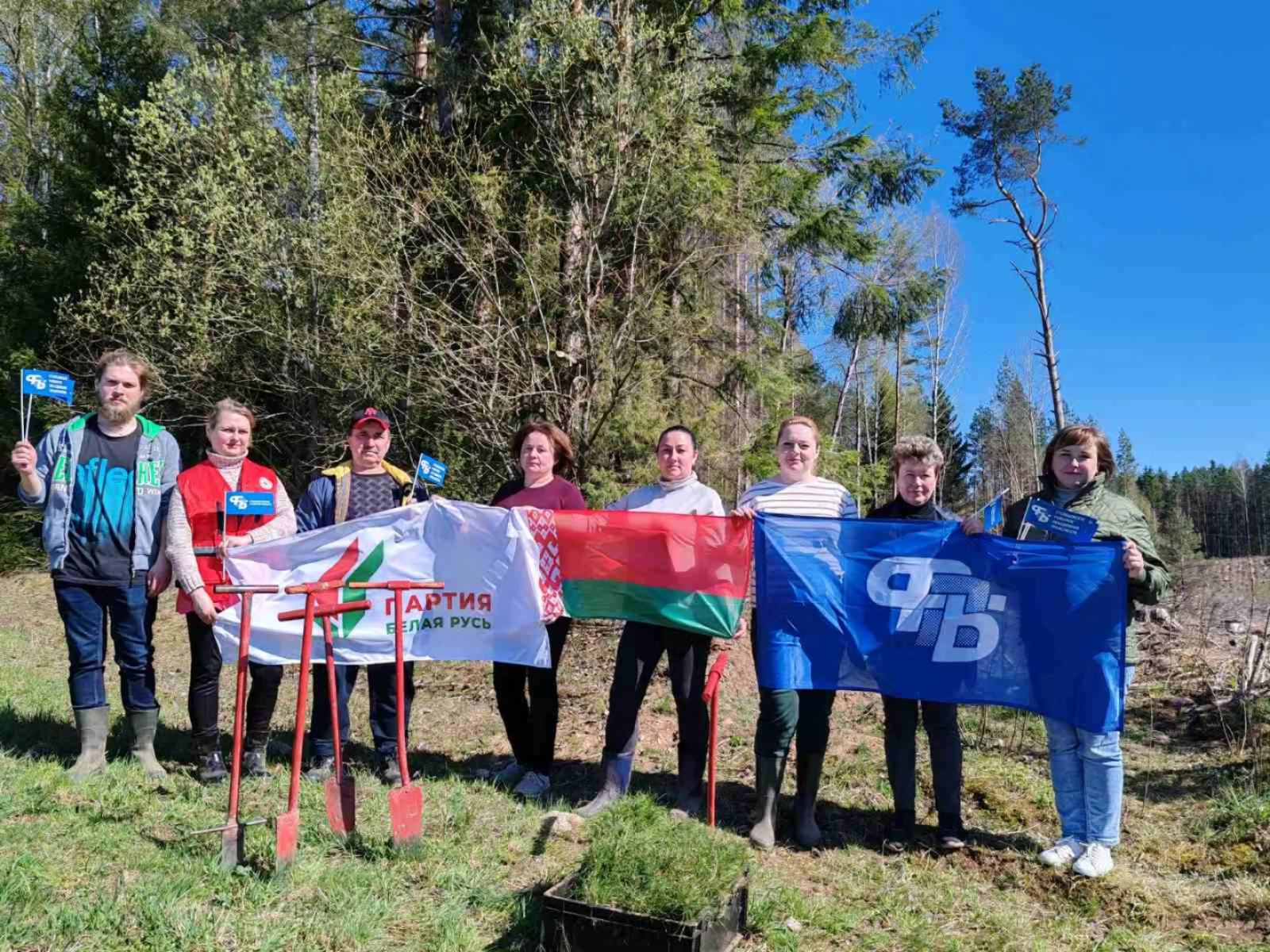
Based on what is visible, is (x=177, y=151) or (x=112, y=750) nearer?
(x=112, y=750)

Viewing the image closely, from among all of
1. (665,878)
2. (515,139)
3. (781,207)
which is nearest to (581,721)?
(665,878)

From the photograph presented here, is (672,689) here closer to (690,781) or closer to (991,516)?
(690,781)

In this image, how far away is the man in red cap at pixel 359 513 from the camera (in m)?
5.12

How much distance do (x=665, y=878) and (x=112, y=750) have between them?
399 centimetres

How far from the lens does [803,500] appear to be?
4695 millimetres

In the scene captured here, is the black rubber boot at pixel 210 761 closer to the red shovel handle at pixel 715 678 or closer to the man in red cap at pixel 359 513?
the man in red cap at pixel 359 513

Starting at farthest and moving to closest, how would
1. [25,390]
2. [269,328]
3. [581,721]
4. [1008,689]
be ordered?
1. [269,328]
2. [581,721]
3. [25,390]
4. [1008,689]

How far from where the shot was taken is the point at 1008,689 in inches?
173

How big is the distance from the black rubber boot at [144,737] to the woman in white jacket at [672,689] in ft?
8.46

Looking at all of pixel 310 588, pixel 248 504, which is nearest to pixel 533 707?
pixel 310 588

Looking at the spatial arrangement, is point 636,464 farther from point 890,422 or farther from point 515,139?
point 890,422

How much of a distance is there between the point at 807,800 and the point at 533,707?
168cm

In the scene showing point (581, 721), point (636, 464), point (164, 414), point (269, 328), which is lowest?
point (581, 721)

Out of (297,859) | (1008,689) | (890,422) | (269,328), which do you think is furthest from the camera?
(890,422)
